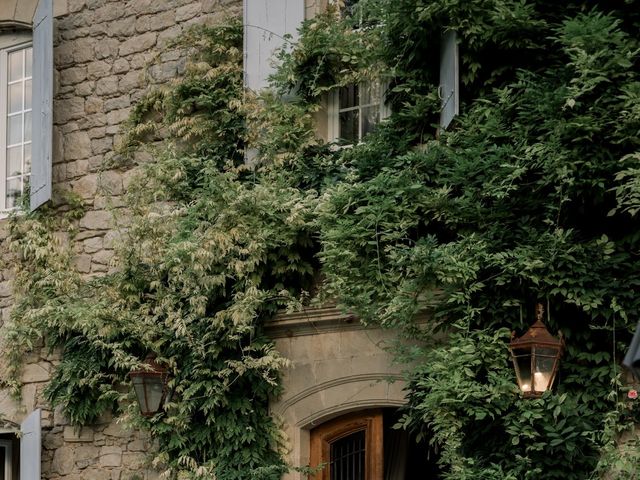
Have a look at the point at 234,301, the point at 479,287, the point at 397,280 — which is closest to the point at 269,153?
the point at 234,301

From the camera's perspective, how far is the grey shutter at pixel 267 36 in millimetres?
8344

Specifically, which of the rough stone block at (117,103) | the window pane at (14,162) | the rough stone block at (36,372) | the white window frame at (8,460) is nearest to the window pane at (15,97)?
the window pane at (14,162)

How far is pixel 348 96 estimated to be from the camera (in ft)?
27.5

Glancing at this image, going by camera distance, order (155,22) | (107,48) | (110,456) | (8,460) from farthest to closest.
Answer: (8,460), (107,48), (155,22), (110,456)

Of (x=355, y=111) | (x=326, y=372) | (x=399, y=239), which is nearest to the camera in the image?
(x=399, y=239)

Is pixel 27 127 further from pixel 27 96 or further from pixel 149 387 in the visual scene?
pixel 149 387

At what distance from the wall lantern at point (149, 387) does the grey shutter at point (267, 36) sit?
211 centimetres

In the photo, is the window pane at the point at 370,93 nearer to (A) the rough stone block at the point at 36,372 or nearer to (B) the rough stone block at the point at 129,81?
(B) the rough stone block at the point at 129,81

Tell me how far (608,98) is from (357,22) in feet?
6.98

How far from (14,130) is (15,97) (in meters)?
0.29

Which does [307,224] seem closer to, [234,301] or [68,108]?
[234,301]

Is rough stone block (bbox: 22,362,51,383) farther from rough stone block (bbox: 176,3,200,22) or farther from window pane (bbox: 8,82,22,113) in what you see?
rough stone block (bbox: 176,3,200,22)

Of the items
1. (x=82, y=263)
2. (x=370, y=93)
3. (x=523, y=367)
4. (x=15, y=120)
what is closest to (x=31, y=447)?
(x=82, y=263)

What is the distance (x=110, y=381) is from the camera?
28.2 feet
